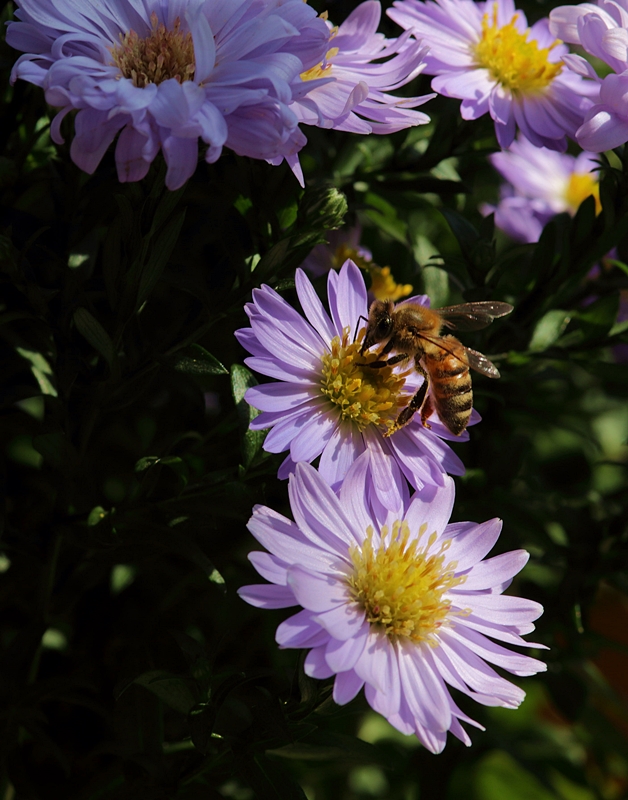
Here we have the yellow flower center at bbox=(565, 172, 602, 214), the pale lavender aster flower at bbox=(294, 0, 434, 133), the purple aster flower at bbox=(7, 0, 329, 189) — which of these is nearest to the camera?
the purple aster flower at bbox=(7, 0, 329, 189)

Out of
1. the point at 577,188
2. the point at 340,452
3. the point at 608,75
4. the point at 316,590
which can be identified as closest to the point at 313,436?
the point at 340,452

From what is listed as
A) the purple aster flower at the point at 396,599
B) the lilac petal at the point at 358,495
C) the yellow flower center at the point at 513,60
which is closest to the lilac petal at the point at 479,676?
the purple aster flower at the point at 396,599

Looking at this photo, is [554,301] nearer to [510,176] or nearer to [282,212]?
[282,212]

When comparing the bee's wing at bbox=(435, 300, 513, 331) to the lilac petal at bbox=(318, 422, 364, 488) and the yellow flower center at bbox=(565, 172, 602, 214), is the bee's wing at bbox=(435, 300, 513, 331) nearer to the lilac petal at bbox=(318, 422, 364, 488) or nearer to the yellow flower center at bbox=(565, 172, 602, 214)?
the lilac petal at bbox=(318, 422, 364, 488)

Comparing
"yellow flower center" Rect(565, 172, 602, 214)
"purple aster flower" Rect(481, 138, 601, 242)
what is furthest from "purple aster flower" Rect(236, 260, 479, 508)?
"yellow flower center" Rect(565, 172, 602, 214)

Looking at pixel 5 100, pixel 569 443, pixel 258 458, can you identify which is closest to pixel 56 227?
pixel 5 100

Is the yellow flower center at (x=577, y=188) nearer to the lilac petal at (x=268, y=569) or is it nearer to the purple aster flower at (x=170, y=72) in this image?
the purple aster flower at (x=170, y=72)

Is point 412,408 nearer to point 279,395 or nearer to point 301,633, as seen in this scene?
point 279,395
